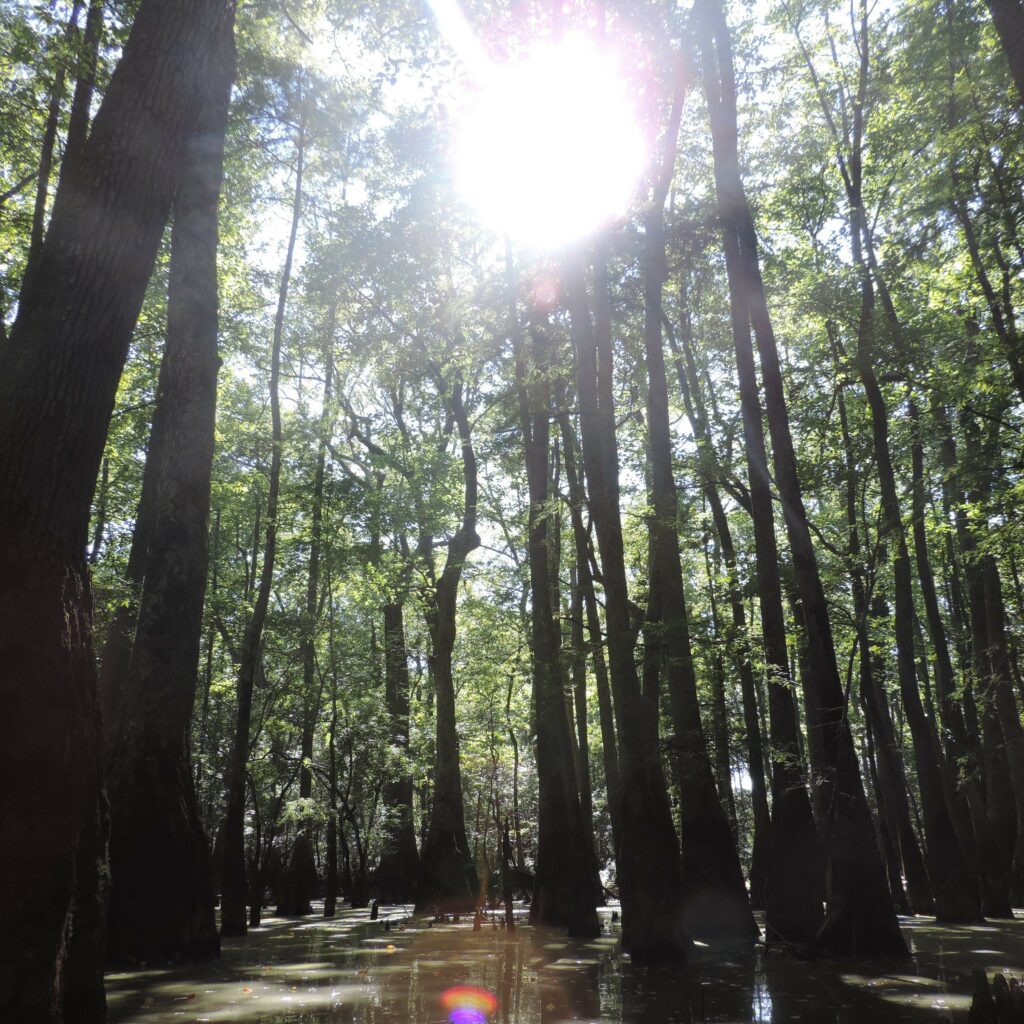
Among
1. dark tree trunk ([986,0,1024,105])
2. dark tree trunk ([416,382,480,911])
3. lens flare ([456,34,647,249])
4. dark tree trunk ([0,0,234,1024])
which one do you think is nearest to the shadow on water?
dark tree trunk ([0,0,234,1024])

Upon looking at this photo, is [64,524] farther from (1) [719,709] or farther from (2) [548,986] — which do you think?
(1) [719,709]

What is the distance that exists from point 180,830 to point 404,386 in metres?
18.6

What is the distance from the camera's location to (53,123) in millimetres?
11602

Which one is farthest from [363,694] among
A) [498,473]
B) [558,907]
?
[558,907]

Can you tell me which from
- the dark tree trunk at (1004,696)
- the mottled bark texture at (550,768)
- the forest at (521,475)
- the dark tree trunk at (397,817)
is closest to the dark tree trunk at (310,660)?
the forest at (521,475)

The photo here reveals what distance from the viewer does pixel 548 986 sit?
789cm

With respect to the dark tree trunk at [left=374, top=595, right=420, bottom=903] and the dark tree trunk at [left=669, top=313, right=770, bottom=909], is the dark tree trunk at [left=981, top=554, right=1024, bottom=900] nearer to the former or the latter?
the dark tree trunk at [left=669, top=313, right=770, bottom=909]

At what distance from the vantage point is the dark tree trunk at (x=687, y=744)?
12.2 m

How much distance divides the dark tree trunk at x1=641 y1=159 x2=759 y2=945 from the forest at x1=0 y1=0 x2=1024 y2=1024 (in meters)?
0.07

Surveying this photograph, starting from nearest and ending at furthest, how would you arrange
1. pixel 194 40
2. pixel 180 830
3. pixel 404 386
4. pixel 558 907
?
pixel 194 40 < pixel 180 830 < pixel 558 907 < pixel 404 386

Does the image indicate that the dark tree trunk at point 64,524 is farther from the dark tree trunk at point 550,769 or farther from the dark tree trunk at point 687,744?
the dark tree trunk at point 550,769

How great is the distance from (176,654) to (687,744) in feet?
21.9

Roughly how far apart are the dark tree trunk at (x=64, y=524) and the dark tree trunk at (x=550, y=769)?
9.02 meters

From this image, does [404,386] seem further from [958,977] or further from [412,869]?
[958,977]
